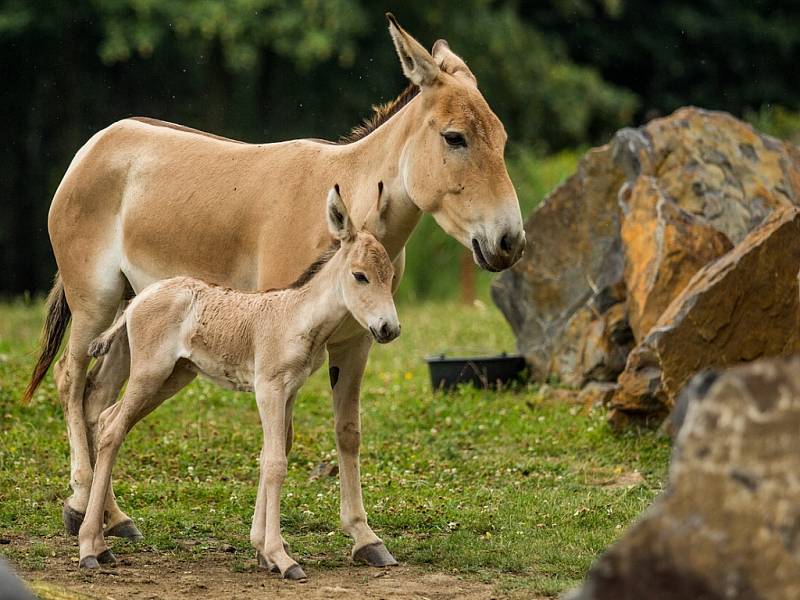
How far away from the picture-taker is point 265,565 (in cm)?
621

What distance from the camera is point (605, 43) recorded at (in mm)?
26547

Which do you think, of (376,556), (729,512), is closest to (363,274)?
(376,556)

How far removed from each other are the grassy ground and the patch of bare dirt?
0.15 meters

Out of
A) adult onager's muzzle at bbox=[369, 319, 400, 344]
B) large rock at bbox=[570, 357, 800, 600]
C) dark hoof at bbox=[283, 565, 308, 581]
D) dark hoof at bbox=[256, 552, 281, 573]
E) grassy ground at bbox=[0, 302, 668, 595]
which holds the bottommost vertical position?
grassy ground at bbox=[0, 302, 668, 595]

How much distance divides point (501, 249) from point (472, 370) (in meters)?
4.96

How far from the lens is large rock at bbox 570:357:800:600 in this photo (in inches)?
124

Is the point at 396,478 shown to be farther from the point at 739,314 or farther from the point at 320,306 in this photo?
the point at 320,306

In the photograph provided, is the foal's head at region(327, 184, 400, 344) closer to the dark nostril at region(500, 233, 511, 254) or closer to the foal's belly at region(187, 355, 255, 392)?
the dark nostril at region(500, 233, 511, 254)

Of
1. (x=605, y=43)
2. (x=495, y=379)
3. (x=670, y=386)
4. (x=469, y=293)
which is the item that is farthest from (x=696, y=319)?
(x=605, y=43)

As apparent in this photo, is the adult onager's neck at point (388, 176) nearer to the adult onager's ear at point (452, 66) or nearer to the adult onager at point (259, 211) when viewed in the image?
the adult onager at point (259, 211)

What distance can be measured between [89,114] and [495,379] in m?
13.1

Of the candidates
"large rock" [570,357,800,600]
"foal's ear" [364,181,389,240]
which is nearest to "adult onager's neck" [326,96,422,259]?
"foal's ear" [364,181,389,240]

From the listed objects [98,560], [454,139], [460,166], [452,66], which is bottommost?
[98,560]

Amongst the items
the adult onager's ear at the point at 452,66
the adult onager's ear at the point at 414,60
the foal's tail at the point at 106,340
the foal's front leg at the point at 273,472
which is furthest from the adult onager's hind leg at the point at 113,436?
the adult onager's ear at the point at 452,66
